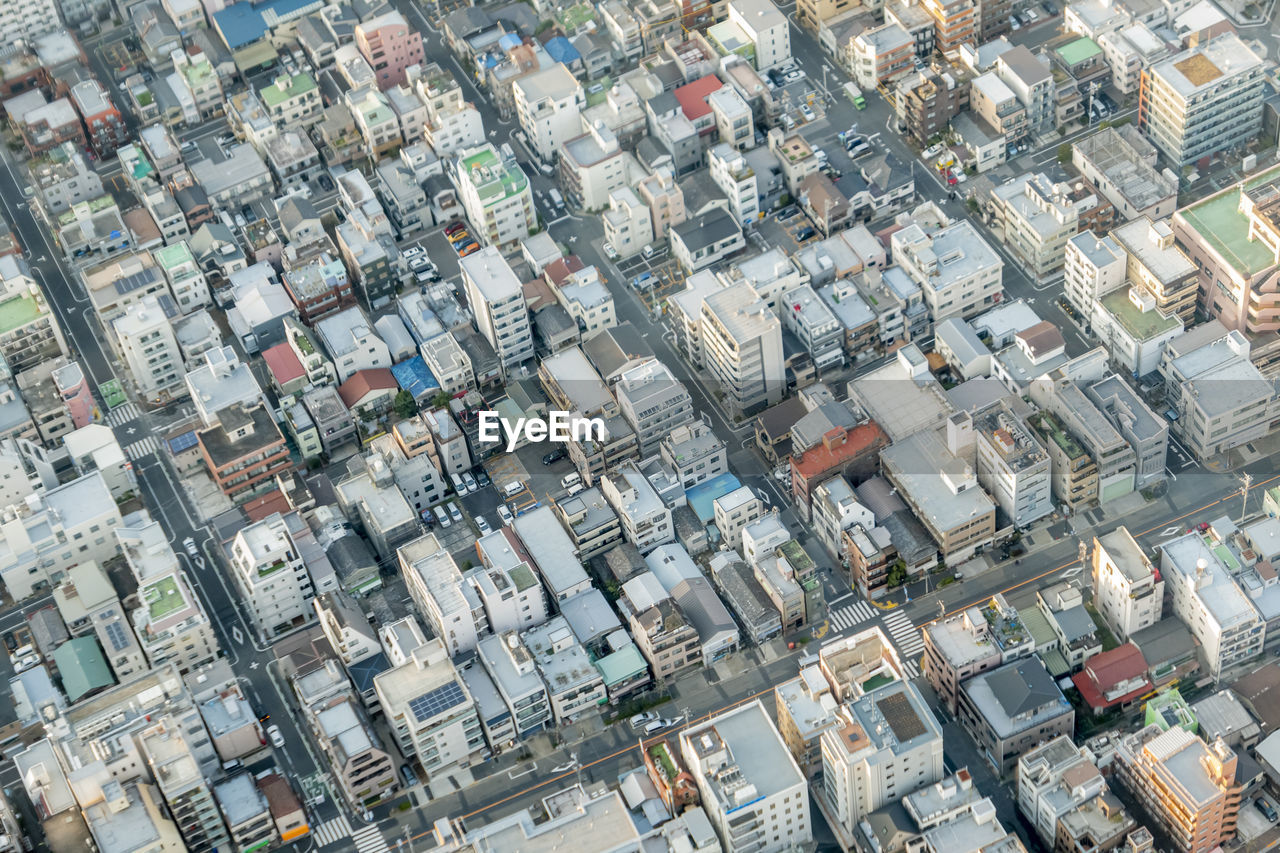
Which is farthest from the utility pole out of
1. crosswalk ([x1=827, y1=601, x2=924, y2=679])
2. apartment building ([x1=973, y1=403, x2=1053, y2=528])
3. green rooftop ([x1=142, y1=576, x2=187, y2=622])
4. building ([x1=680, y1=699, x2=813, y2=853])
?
green rooftop ([x1=142, y1=576, x2=187, y2=622])

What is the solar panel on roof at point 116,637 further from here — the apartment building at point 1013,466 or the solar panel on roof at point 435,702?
the apartment building at point 1013,466

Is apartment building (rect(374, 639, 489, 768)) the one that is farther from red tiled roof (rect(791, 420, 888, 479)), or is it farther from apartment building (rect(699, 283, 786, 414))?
apartment building (rect(699, 283, 786, 414))

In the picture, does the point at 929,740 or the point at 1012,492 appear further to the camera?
the point at 1012,492

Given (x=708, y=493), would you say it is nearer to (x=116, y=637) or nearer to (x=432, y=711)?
(x=432, y=711)

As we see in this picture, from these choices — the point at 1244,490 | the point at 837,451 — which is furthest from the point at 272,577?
the point at 1244,490

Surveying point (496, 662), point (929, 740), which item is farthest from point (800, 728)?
point (496, 662)

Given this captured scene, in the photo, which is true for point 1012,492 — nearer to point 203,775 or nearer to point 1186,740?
point 1186,740

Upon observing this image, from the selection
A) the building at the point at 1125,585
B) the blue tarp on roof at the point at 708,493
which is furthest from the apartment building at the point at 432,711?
the building at the point at 1125,585
